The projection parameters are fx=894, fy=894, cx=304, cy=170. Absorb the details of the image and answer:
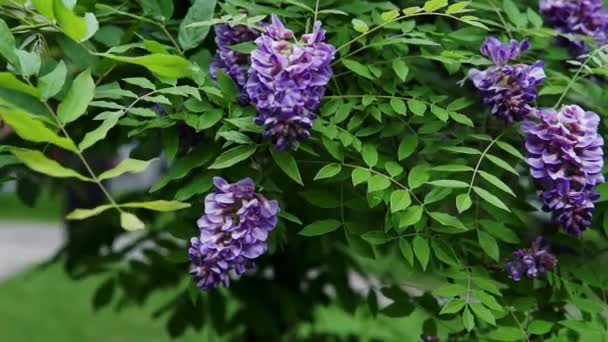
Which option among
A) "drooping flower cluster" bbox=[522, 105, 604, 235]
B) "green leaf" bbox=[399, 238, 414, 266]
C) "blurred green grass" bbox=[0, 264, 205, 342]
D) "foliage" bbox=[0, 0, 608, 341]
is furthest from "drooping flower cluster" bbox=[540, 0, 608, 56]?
"blurred green grass" bbox=[0, 264, 205, 342]

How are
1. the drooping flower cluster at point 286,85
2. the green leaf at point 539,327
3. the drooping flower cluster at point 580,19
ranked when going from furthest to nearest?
the drooping flower cluster at point 580,19 → the green leaf at point 539,327 → the drooping flower cluster at point 286,85

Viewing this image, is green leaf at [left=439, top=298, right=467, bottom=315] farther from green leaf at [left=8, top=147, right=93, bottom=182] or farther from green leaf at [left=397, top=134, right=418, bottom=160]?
green leaf at [left=8, top=147, right=93, bottom=182]

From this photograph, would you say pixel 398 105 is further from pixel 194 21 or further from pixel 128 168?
pixel 128 168

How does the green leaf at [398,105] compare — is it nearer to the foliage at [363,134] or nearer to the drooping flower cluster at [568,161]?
the foliage at [363,134]

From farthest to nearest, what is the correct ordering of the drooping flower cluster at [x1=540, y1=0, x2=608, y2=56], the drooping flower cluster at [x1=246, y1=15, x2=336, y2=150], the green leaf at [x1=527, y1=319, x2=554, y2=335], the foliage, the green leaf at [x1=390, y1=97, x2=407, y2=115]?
the drooping flower cluster at [x1=540, y1=0, x2=608, y2=56]
the green leaf at [x1=527, y1=319, x2=554, y2=335]
the green leaf at [x1=390, y1=97, x2=407, y2=115]
the foliage
the drooping flower cluster at [x1=246, y1=15, x2=336, y2=150]

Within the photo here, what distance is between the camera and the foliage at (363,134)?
1403 millimetres

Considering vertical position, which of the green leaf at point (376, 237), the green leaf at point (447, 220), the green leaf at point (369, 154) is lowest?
the green leaf at point (376, 237)

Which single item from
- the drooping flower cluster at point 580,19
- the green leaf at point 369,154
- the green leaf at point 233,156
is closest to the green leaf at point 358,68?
the green leaf at point 369,154

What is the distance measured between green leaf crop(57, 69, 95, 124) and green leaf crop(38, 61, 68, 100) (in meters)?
0.02

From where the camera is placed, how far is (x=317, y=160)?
1.57 metres

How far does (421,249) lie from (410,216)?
0.09 metres

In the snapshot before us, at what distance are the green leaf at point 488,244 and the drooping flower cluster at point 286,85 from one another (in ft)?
1.38

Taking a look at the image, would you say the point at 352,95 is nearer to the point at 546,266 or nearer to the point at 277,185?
the point at 277,185

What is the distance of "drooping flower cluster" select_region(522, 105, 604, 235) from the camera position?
1.43 m
